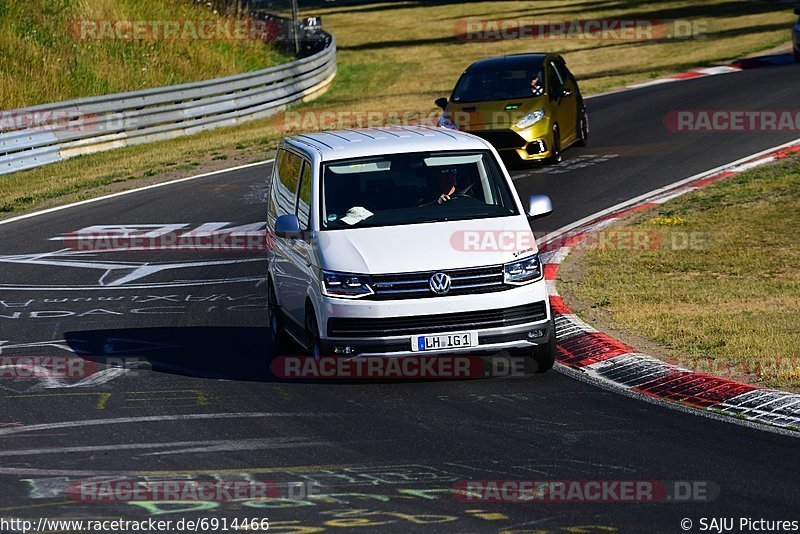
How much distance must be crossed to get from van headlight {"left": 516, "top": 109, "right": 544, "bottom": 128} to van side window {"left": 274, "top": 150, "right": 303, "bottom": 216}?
8.95 m

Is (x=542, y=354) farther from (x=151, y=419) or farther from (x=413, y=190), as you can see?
(x=151, y=419)

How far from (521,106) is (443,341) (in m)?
11.9

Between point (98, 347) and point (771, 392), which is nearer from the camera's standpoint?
point (771, 392)

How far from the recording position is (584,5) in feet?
210

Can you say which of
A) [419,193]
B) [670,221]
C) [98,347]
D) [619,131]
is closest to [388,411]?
[419,193]

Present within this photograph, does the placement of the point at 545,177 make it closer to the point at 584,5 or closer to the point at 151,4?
the point at 151,4

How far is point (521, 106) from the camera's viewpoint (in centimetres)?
2123

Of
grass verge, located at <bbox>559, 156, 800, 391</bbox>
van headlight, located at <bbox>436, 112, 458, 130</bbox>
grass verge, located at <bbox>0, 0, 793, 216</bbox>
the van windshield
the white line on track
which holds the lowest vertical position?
grass verge, located at <bbox>0, 0, 793, 216</bbox>

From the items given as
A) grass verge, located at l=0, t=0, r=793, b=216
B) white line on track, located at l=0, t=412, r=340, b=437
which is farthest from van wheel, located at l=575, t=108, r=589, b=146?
white line on track, located at l=0, t=412, r=340, b=437

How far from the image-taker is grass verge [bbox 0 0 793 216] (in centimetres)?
2417

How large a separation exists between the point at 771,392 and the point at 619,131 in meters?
15.9

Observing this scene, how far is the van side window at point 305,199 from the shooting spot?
11.0 m

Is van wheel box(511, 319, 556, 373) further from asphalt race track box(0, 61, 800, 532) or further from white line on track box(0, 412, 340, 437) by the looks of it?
white line on track box(0, 412, 340, 437)

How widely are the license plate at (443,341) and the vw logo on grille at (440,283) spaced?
34cm
